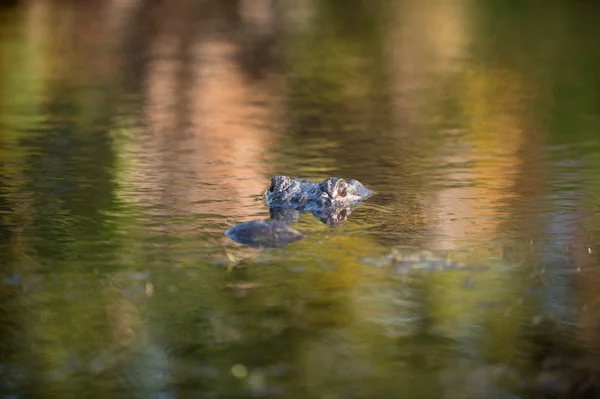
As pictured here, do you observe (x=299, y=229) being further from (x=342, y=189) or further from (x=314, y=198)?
(x=342, y=189)

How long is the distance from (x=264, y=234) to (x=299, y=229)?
66 cm

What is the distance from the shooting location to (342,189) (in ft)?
39.2

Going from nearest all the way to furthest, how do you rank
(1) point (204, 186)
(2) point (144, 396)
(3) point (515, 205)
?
(2) point (144, 396), (3) point (515, 205), (1) point (204, 186)

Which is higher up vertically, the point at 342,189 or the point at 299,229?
the point at 342,189

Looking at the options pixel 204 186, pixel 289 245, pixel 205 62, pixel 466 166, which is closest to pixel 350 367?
pixel 289 245

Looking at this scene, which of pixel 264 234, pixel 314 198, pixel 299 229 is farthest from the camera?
pixel 314 198

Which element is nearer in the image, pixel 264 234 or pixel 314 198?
pixel 264 234

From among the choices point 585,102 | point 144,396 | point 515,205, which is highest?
point 585,102

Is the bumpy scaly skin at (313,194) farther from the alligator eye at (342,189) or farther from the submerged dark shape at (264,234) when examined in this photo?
the submerged dark shape at (264,234)

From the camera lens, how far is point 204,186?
42.2ft

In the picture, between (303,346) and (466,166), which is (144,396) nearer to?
(303,346)

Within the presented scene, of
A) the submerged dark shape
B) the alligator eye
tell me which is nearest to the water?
the submerged dark shape

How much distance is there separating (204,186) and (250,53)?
15.9 meters

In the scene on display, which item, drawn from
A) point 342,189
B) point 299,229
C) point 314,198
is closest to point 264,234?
point 299,229
